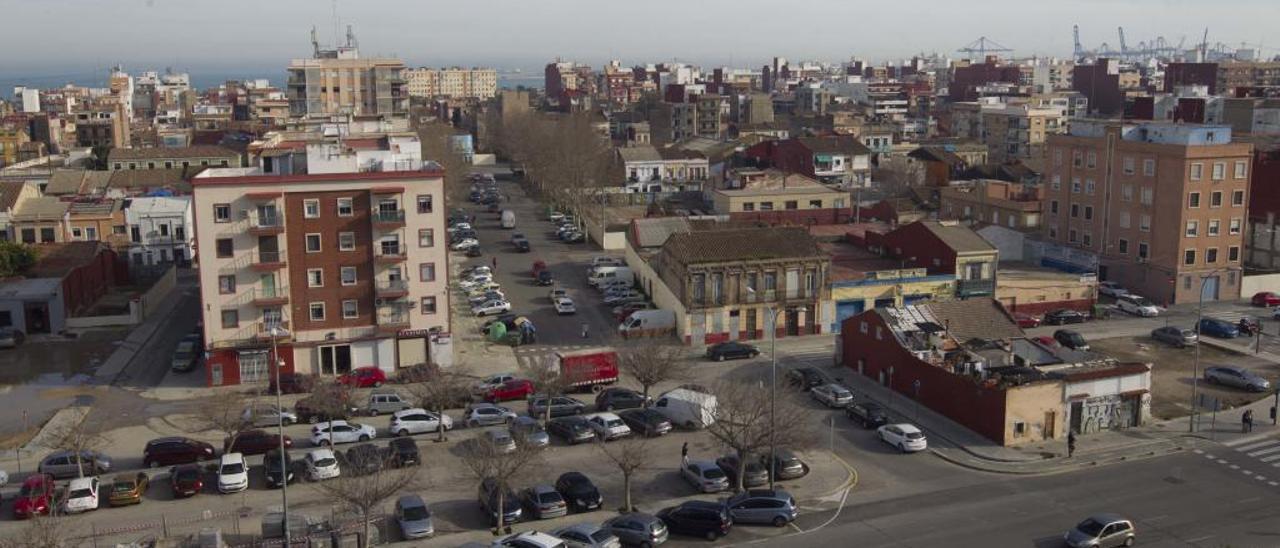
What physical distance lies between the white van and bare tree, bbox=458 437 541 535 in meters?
7.58

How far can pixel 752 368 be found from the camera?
4169 cm

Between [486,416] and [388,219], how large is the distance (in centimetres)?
966

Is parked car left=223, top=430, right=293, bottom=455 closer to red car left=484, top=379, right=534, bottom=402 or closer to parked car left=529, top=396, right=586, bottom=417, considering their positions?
red car left=484, top=379, right=534, bottom=402

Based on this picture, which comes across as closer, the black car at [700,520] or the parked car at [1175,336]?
the black car at [700,520]

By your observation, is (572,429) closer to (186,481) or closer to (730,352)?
(186,481)

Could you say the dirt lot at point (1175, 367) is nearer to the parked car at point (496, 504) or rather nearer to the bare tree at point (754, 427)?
the bare tree at point (754, 427)

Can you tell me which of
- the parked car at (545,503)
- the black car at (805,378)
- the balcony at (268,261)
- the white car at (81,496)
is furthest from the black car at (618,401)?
the white car at (81,496)

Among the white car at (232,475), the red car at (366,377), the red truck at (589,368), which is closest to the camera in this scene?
the white car at (232,475)

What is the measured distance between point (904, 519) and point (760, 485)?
4025 millimetres

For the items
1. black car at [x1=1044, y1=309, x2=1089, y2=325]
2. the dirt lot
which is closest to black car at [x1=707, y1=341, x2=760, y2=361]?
the dirt lot

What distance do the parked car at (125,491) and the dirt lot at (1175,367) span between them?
30.0 metres

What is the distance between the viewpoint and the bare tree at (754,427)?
27.9 metres

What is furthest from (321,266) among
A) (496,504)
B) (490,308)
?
(496,504)

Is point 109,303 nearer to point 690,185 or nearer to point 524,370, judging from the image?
point 524,370
